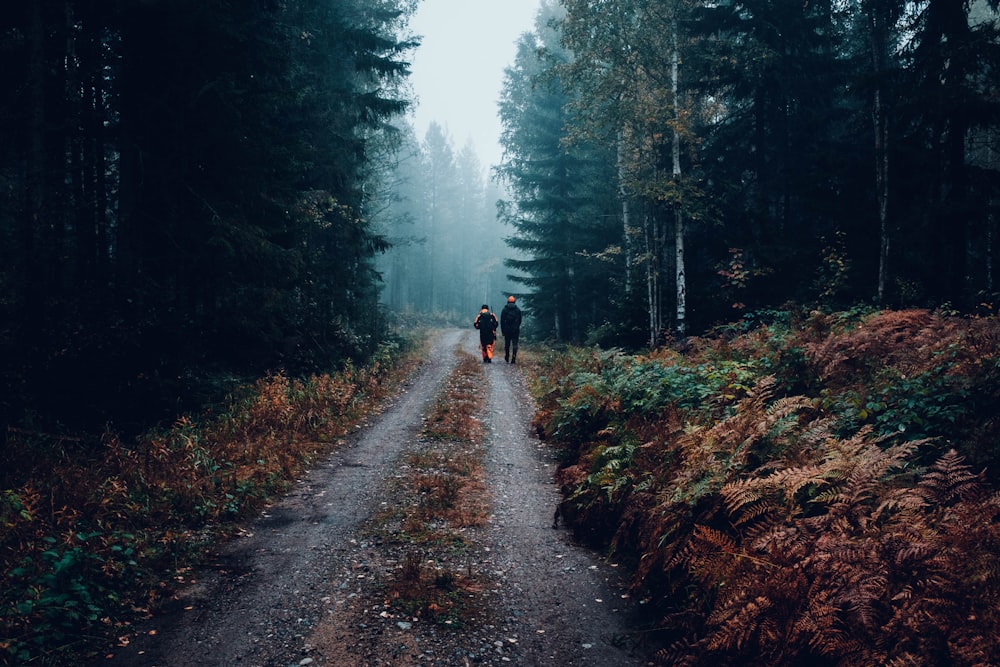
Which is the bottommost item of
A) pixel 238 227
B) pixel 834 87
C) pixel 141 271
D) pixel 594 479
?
A: pixel 594 479

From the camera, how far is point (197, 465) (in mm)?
8164

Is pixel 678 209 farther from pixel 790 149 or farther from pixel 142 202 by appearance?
pixel 142 202

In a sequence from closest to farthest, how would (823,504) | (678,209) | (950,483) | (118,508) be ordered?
(950,483) < (823,504) < (118,508) < (678,209)

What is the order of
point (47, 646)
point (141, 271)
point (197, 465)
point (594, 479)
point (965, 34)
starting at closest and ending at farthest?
point (47, 646) < point (594, 479) < point (197, 465) < point (141, 271) < point (965, 34)

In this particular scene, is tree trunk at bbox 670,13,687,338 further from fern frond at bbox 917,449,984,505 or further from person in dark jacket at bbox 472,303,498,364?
fern frond at bbox 917,449,984,505

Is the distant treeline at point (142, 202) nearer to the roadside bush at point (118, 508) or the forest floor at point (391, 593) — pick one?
the roadside bush at point (118, 508)

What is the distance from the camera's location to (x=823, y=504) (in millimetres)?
5031

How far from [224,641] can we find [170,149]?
37.5 ft

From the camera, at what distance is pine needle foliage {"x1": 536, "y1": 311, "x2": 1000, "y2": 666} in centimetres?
358

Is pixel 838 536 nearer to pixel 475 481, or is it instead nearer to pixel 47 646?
pixel 475 481

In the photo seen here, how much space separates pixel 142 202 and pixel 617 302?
58.2 feet

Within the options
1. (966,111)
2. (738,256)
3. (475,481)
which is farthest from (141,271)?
(966,111)

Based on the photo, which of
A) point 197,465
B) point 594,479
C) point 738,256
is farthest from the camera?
point 738,256

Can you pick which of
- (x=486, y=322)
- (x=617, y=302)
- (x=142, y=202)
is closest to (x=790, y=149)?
(x=617, y=302)
